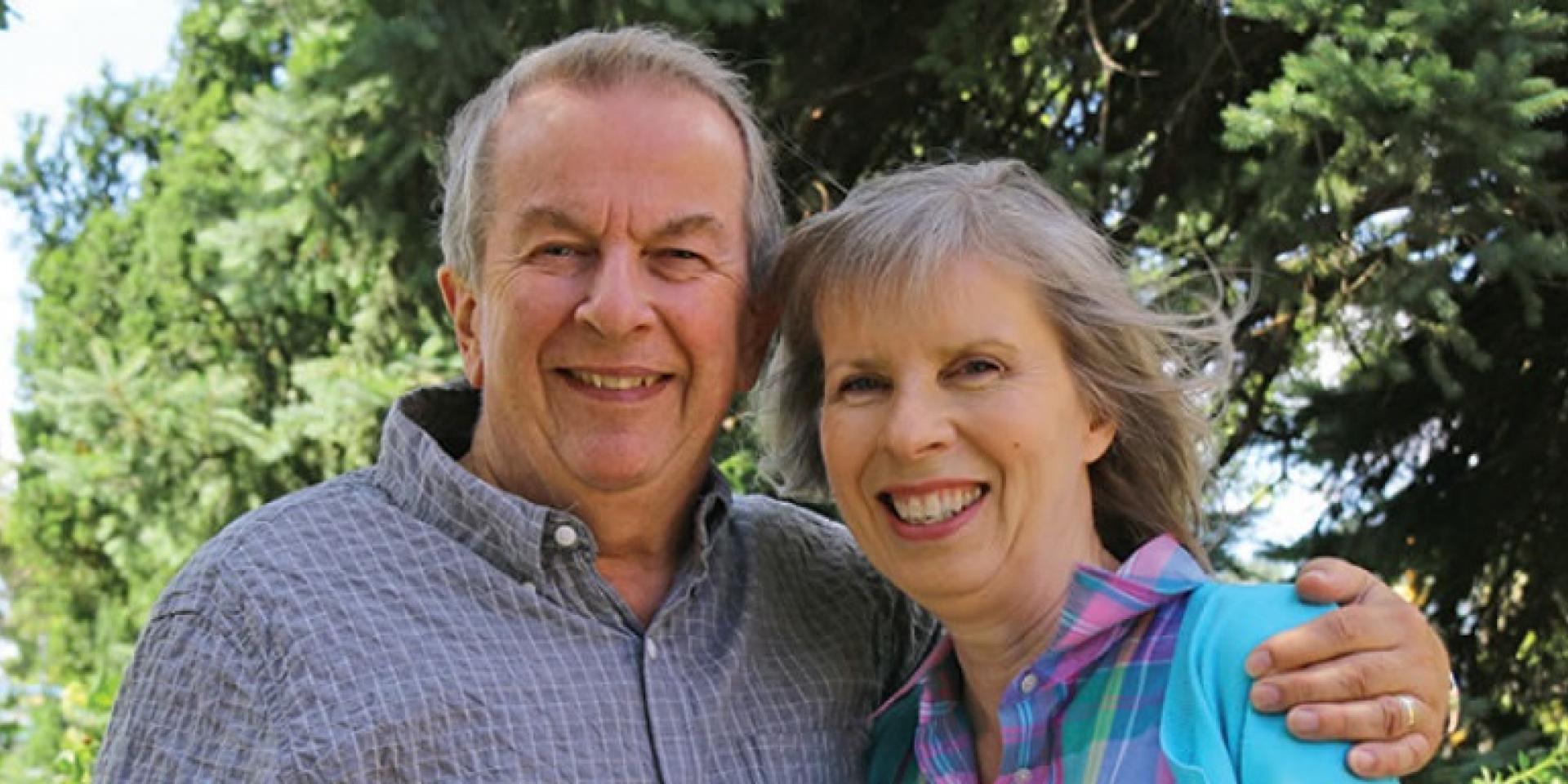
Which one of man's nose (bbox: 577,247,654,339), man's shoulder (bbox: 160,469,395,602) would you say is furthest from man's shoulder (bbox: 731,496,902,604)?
man's shoulder (bbox: 160,469,395,602)

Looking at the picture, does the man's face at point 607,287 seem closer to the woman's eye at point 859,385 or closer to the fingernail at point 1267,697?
the woman's eye at point 859,385

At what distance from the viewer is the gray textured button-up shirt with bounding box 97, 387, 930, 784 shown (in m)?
1.92

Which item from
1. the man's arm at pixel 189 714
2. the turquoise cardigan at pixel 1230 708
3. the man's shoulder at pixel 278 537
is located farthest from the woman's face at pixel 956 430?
the man's arm at pixel 189 714

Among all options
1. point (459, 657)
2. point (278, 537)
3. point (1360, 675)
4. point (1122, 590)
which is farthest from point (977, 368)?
point (278, 537)

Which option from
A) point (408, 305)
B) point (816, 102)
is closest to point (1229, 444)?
point (816, 102)

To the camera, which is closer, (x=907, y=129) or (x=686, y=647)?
(x=686, y=647)

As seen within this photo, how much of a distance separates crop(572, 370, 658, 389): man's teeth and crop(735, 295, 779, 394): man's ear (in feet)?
0.60

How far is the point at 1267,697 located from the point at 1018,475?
0.40 m

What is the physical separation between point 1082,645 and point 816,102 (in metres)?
3.30

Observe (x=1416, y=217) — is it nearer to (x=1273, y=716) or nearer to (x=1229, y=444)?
(x=1229, y=444)

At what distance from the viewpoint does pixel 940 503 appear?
2.08 metres

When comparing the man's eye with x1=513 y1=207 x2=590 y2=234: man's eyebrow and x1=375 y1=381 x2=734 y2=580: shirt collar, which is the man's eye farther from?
x1=375 y1=381 x2=734 y2=580: shirt collar

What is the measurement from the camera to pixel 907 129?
546 cm

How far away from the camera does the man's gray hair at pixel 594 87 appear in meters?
2.28
